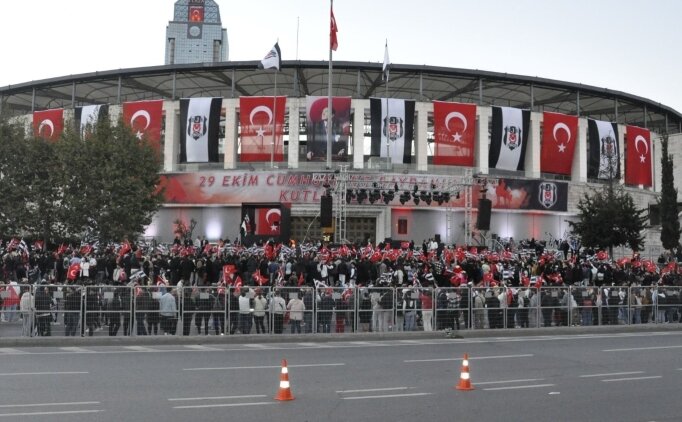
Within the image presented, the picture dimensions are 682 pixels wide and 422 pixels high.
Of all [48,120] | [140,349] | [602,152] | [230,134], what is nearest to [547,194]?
[602,152]

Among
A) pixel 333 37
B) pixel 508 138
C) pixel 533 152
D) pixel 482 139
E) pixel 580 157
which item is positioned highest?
pixel 333 37

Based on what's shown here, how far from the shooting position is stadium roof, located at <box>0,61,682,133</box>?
53.4 m

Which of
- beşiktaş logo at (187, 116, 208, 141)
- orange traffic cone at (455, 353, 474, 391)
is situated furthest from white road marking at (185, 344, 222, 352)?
beşiktaş logo at (187, 116, 208, 141)

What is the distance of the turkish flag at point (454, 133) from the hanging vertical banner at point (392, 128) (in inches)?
83.4

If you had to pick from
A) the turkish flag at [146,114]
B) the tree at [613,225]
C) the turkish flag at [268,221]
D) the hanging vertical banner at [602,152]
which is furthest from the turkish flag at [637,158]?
the turkish flag at [146,114]

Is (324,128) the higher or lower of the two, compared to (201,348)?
higher

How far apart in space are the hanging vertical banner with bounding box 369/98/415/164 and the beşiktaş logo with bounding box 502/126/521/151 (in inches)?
297

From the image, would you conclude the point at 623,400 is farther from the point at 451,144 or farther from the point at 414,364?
the point at 451,144

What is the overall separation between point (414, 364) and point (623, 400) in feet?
15.9

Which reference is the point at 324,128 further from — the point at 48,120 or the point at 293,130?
the point at 48,120

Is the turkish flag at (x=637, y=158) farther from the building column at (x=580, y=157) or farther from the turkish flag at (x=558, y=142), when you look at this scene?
the turkish flag at (x=558, y=142)

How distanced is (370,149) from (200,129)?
12408 millimetres

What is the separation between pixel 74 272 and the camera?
2319 centimetres

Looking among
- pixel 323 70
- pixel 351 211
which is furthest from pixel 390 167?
pixel 323 70
